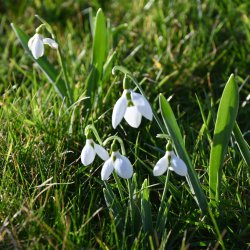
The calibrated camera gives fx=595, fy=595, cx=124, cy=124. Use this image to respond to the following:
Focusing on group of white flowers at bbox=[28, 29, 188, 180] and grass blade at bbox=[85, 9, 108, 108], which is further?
grass blade at bbox=[85, 9, 108, 108]

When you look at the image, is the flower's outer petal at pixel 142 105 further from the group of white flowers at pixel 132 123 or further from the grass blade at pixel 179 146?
the grass blade at pixel 179 146

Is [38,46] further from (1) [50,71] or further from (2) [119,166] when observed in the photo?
(2) [119,166]

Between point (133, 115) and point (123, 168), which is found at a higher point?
point (133, 115)

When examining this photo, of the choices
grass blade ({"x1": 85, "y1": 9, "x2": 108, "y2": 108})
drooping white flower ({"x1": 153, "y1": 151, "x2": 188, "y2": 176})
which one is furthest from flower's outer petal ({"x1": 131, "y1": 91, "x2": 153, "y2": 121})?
grass blade ({"x1": 85, "y1": 9, "x2": 108, "y2": 108})

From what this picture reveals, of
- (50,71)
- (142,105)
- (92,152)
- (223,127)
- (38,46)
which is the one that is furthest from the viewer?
(50,71)

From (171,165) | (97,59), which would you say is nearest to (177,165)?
(171,165)

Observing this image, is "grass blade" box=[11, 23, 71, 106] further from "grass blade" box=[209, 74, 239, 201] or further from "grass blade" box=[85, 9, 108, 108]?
"grass blade" box=[209, 74, 239, 201]
